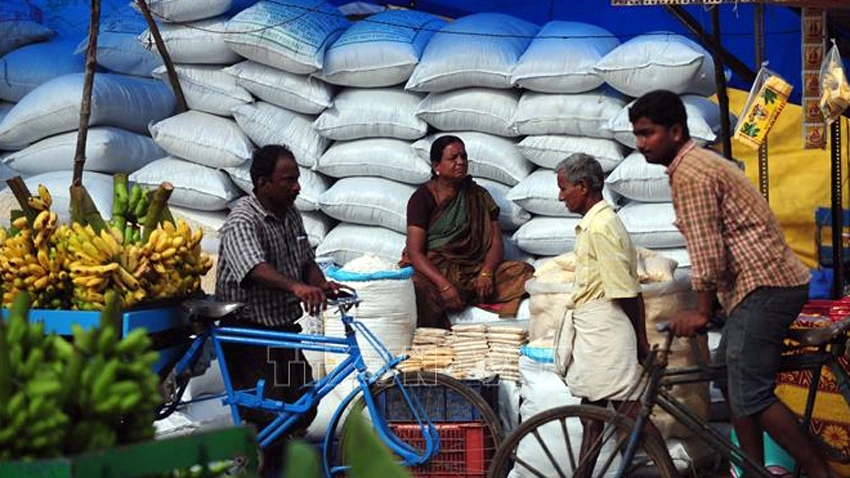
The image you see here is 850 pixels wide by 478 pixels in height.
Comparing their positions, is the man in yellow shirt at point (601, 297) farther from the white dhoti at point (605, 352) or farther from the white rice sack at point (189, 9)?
the white rice sack at point (189, 9)

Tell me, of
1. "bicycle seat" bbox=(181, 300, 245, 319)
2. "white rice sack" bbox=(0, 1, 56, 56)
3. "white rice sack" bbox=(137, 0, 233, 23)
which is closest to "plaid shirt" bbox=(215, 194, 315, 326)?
"bicycle seat" bbox=(181, 300, 245, 319)

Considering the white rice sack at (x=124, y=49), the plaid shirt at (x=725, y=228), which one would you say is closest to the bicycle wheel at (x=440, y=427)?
Answer: the plaid shirt at (x=725, y=228)

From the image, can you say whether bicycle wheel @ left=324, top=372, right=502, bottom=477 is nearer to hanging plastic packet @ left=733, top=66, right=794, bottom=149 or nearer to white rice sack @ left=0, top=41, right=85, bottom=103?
hanging plastic packet @ left=733, top=66, right=794, bottom=149

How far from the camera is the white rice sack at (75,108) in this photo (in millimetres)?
7211

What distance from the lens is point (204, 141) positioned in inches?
282

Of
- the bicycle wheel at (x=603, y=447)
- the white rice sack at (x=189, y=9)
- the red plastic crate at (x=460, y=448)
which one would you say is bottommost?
the red plastic crate at (x=460, y=448)

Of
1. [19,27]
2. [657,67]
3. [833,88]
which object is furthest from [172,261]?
[19,27]

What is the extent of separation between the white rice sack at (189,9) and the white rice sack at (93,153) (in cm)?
68

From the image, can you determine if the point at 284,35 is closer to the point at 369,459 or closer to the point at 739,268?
the point at 739,268

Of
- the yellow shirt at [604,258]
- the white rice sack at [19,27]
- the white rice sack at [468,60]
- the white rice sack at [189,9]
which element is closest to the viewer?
the yellow shirt at [604,258]

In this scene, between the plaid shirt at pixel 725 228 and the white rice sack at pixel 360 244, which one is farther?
the white rice sack at pixel 360 244

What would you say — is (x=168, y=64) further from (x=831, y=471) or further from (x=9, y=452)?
(x=9, y=452)

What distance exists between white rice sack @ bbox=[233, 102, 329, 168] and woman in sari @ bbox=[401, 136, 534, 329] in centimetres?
76

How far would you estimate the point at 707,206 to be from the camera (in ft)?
13.6
